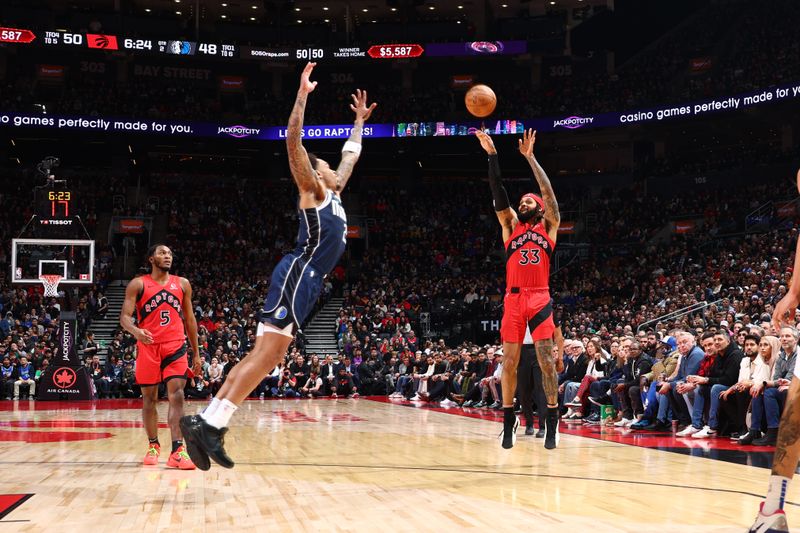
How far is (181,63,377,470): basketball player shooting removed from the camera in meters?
5.23

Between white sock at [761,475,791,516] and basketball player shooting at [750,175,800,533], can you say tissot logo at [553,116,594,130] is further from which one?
white sock at [761,475,791,516]

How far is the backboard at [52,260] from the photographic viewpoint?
63.3 ft

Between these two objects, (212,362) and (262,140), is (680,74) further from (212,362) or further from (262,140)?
(212,362)

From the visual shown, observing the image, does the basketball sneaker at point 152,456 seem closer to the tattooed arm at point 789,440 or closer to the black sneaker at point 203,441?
the black sneaker at point 203,441

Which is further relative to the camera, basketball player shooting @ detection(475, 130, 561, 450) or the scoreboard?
the scoreboard

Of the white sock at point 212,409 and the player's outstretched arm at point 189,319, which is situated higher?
the player's outstretched arm at point 189,319

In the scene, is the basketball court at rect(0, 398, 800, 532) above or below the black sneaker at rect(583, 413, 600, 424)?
above

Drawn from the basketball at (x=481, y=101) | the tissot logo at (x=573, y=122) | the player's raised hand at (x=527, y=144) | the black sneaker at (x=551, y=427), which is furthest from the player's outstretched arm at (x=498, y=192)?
the tissot logo at (x=573, y=122)

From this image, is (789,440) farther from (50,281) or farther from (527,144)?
(50,281)

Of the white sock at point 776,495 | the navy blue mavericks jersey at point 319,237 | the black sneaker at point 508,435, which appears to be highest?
the navy blue mavericks jersey at point 319,237

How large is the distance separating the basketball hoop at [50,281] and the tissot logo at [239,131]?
16.0m

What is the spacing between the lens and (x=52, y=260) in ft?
64.2

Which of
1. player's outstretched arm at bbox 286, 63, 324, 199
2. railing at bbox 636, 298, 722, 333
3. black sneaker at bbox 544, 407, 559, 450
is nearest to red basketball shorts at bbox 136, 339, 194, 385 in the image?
player's outstretched arm at bbox 286, 63, 324, 199

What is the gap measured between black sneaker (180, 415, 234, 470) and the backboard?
49.6 feet
